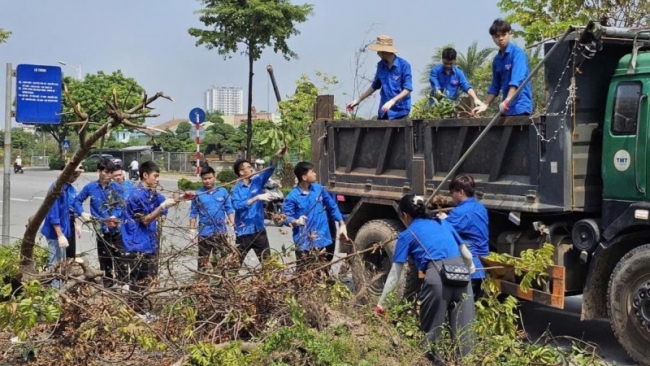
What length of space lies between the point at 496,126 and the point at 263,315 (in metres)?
3.19

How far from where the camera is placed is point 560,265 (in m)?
7.09

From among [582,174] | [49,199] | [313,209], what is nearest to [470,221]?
[582,174]

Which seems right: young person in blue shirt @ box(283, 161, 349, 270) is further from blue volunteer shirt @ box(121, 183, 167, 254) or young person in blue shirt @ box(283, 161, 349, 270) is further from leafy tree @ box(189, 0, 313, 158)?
leafy tree @ box(189, 0, 313, 158)

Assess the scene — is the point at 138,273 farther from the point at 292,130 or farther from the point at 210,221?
the point at 292,130

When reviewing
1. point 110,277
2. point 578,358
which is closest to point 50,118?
point 110,277

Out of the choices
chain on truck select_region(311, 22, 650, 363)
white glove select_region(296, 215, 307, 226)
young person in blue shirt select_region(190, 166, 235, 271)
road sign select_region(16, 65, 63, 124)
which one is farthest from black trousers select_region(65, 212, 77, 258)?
chain on truck select_region(311, 22, 650, 363)

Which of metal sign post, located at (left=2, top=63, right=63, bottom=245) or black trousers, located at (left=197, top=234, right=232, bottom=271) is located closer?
black trousers, located at (left=197, top=234, right=232, bottom=271)

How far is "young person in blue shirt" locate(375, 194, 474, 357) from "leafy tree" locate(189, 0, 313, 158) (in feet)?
57.5

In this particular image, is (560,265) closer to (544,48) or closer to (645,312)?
(645,312)

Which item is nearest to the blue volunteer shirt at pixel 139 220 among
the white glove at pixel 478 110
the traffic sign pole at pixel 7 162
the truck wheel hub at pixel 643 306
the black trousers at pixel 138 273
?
the black trousers at pixel 138 273

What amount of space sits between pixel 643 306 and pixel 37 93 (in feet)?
21.9

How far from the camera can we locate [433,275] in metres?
5.64

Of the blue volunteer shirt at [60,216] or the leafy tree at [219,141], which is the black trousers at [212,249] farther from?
the leafy tree at [219,141]

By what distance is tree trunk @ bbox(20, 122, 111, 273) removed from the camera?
462 cm
